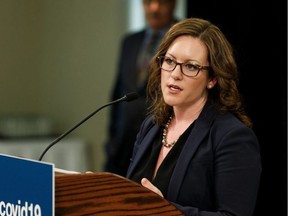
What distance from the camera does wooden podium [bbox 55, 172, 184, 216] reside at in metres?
1.82

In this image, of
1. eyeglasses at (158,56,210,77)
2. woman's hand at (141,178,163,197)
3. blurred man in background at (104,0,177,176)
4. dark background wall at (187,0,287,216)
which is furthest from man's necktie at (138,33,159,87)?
woman's hand at (141,178,163,197)

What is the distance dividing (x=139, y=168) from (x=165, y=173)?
154 mm

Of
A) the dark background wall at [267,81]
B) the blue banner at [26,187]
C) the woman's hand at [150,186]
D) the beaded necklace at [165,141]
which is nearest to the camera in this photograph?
the blue banner at [26,187]

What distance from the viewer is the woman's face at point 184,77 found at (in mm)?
2188

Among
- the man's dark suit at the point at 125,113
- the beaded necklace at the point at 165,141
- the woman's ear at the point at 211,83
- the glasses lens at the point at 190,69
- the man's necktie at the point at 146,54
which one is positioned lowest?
the man's dark suit at the point at 125,113

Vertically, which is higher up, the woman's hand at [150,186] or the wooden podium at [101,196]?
the wooden podium at [101,196]

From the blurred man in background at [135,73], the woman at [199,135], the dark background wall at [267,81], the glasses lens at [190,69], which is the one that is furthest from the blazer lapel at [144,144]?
the dark background wall at [267,81]

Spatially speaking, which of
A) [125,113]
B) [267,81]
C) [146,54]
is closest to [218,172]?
[125,113]

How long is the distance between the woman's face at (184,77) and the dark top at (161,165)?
0.11 meters

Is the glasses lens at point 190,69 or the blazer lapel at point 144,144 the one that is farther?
the blazer lapel at point 144,144

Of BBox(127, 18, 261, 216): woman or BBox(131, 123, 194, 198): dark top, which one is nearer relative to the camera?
BBox(127, 18, 261, 216): woman

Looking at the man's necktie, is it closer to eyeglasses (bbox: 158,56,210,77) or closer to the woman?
the woman

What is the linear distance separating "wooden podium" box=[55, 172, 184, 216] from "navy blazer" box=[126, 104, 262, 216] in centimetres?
16

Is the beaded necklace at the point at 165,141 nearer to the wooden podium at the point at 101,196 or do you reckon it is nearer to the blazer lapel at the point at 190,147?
the blazer lapel at the point at 190,147
